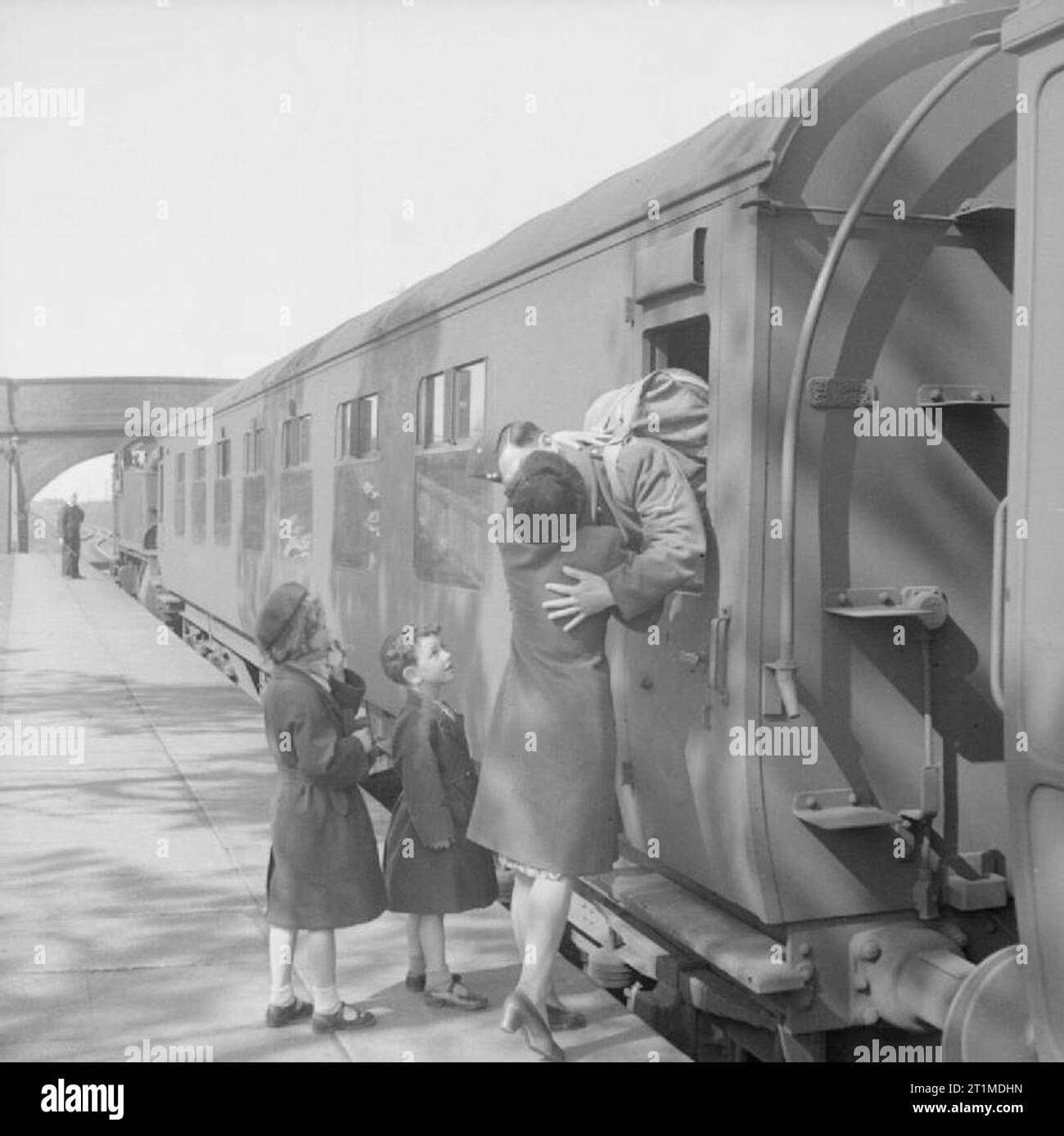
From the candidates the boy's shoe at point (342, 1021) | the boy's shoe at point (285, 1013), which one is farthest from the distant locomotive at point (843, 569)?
the boy's shoe at point (285, 1013)

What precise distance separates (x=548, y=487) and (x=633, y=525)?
503mm

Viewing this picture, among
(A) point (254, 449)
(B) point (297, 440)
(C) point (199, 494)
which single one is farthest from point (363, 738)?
(C) point (199, 494)

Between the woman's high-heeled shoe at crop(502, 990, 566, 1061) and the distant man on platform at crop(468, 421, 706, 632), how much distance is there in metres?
1.09

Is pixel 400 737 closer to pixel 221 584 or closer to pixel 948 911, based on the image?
pixel 948 911

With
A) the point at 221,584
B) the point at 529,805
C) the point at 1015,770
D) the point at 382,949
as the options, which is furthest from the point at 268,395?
the point at 1015,770

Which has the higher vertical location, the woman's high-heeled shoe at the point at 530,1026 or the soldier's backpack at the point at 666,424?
the soldier's backpack at the point at 666,424

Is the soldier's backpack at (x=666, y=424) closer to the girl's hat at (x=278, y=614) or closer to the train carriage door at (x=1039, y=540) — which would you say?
the girl's hat at (x=278, y=614)

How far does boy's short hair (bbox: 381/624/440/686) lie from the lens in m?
4.38

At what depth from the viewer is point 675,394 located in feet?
14.4

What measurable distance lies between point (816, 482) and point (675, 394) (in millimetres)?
565

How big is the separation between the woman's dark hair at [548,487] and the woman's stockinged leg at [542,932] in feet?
3.44

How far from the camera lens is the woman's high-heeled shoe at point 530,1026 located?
13.3 ft

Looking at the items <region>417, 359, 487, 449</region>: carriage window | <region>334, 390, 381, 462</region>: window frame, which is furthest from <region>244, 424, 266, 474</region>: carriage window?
<region>417, 359, 487, 449</region>: carriage window

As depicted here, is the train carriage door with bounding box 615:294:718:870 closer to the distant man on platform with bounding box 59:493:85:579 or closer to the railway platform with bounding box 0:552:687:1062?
the railway platform with bounding box 0:552:687:1062
